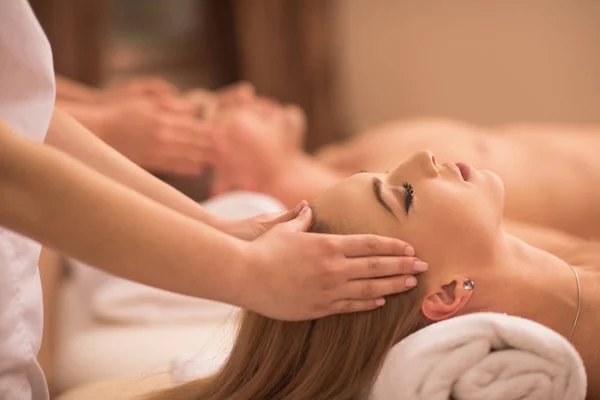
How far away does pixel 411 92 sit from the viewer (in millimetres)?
3389

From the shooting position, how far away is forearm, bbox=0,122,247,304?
2.62 ft

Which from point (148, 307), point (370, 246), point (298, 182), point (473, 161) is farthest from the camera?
point (298, 182)

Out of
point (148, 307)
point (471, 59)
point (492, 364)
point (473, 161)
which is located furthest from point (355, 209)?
point (471, 59)

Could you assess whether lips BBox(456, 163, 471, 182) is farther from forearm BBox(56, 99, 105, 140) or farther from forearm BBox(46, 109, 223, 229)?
forearm BBox(56, 99, 105, 140)

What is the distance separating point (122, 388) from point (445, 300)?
0.57 meters

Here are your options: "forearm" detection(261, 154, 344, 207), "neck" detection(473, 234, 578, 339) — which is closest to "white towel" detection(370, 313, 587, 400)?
"neck" detection(473, 234, 578, 339)

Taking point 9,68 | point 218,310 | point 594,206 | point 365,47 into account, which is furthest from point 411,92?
point 9,68

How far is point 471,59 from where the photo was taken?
3209 mm

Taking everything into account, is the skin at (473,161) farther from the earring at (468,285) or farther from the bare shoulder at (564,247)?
the earring at (468,285)

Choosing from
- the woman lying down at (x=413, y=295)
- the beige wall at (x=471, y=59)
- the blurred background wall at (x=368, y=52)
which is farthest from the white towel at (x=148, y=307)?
the beige wall at (x=471, y=59)

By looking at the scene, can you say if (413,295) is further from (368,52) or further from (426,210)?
(368,52)

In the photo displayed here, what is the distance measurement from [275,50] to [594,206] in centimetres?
194

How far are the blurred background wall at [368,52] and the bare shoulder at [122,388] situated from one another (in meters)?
2.11

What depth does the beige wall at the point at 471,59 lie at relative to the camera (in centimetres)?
302
